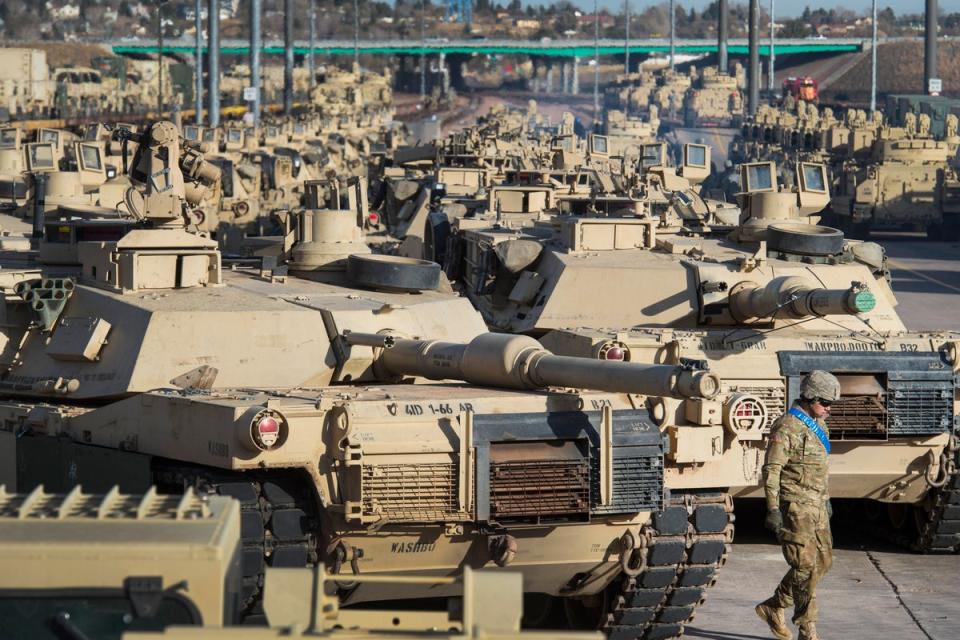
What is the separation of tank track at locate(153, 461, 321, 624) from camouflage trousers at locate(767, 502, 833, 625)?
9.45 ft

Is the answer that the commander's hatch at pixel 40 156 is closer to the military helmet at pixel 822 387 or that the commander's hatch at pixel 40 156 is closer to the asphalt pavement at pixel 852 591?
the asphalt pavement at pixel 852 591

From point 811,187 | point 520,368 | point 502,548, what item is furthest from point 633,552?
point 811,187

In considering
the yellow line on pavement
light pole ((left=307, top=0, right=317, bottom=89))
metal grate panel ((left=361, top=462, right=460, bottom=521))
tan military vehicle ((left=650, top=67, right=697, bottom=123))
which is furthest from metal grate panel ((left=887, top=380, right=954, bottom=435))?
tan military vehicle ((left=650, top=67, right=697, bottom=123))

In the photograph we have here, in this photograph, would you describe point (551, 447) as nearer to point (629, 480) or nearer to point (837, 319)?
point (629, 480)

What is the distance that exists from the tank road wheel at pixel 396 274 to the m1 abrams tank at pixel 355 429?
1.67 feet

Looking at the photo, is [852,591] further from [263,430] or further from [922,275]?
[922,275]

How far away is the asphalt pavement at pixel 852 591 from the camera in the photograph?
43.7 ft

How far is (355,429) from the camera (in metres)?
11.2

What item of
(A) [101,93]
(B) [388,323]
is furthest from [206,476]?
(A) [101,93]

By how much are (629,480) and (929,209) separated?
39.1m

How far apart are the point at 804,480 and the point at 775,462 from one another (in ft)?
0.85

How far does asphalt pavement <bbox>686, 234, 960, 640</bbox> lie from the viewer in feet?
43.7

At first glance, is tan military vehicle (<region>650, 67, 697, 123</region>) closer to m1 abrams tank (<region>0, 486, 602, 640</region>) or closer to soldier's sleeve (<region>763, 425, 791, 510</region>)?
soldier's sleeve (<region>763, 425, 791, 510</region>)

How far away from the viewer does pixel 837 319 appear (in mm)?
16828
